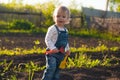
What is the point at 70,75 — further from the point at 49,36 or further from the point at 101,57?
the point at 101,57

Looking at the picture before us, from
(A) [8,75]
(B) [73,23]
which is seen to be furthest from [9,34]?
(A) [8,75]

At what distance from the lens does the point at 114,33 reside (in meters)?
21.0

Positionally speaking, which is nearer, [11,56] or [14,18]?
[11,56]

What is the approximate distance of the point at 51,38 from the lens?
5.90 meters

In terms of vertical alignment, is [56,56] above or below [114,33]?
above

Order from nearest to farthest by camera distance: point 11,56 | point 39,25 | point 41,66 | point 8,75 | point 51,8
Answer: point 8,75
point 41,66
point 11,56
point 39,25
point 51,8

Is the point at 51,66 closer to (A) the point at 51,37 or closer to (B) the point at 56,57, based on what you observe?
(B) the point at 56,57

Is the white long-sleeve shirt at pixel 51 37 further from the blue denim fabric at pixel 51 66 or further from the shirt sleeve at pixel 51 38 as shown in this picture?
the blue denim fabric at pixel 51 66

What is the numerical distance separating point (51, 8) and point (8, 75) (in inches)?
704

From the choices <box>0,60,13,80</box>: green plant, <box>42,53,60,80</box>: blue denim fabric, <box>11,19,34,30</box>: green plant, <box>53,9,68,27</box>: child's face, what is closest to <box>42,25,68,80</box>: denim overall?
<box>42,53,60,80</box>: blue denim fabric

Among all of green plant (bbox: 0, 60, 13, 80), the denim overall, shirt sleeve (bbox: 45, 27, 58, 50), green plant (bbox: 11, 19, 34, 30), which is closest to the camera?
shirt sleeve (bbox: 45, 27, 58, 50)

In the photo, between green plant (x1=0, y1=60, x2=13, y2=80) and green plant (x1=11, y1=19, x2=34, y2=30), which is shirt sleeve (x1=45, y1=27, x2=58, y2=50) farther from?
green plant (x1=11, y1=19, x2=34, y2=30)

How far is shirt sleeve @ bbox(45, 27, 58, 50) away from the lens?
230 inches

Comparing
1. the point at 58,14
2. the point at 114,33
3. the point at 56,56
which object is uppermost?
the point at 58,14
